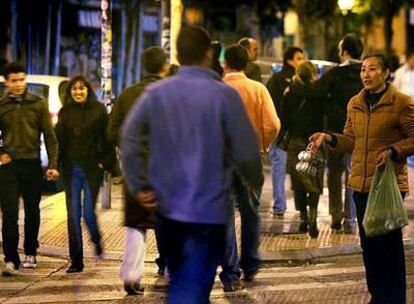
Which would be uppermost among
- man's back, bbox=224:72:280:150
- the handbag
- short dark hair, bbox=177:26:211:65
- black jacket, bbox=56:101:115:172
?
short dark hair, bbox=177:26:211:65

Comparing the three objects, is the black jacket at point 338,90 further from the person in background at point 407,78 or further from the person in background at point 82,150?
the person in background at point 407,78

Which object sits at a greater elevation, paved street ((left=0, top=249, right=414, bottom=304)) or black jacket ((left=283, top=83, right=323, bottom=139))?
black jacket ((left=283, top=83, right=323, bottom=139))

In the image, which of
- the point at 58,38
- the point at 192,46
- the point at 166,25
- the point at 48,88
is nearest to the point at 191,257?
the point at 192,46

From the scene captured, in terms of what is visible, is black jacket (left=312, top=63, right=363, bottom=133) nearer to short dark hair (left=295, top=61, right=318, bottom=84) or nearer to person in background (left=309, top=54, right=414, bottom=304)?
short dark hair (left=295, top=61, right=318, bottom=84)

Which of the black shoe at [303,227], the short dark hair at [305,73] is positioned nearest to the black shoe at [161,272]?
the black shoe at [303,227]

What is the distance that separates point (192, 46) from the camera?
16.3ft

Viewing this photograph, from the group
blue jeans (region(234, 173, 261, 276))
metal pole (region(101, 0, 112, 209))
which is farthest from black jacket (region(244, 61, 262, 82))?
blue jeans (region(234, 173, 261, 276))

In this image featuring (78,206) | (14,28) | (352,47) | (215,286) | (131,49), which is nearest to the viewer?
(215,286)

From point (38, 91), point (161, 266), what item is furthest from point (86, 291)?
point (38, 91)

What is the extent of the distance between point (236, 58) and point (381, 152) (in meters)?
1.96

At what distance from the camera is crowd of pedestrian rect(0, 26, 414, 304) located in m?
4.75

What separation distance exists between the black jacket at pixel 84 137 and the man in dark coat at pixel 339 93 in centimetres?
281

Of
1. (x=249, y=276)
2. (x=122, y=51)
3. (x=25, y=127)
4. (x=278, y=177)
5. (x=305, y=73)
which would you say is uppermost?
(x=305, y=73)

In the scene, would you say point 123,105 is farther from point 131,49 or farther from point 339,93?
point 131,49
